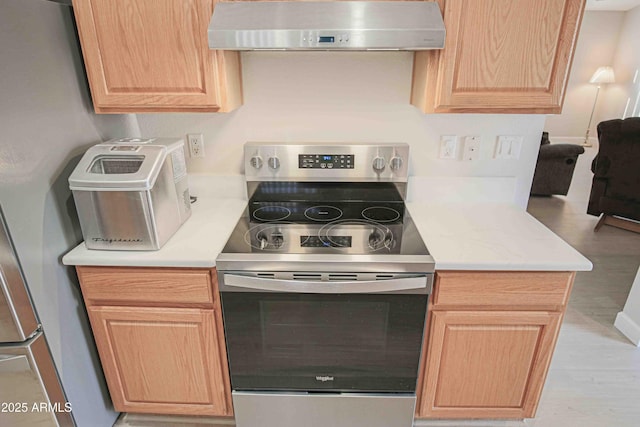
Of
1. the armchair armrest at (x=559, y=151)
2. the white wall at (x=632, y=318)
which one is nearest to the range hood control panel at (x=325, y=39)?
the white wall at (x=632, y=318)

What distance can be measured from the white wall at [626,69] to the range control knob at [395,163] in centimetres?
740

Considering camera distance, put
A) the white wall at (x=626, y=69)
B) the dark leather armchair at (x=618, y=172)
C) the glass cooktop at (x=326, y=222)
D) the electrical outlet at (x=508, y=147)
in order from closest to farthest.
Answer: the glass cooktop at (x=326, y=222) → the electrical outlet at (x=508, y=147) → the dark leather armchair at (x=618, y=172) → the white wall at (x=626, y=69)

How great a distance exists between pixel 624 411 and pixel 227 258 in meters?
1.95

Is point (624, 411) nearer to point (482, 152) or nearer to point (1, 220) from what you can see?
point (482, 152)

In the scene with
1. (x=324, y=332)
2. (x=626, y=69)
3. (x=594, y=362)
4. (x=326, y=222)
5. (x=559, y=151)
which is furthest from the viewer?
(x=626, y=69)

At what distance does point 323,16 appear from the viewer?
1.22m

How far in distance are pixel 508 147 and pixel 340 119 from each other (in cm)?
81

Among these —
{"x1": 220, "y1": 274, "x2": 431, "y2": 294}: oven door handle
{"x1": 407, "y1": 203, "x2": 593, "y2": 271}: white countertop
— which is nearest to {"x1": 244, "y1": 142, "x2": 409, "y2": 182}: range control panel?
{"x1": 407, "y1": 203, "x2": 593, "y2": 271}: white countertop

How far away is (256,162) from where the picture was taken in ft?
5.49

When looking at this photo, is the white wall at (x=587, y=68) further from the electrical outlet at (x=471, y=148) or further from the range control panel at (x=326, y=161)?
the range control panel at (x=326, y=161)

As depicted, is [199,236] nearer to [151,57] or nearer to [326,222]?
[326,222]

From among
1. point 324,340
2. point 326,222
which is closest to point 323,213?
point 326,222

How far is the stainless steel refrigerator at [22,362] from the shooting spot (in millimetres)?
1093

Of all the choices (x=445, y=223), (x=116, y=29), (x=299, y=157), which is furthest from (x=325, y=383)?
(x=116, y=29)
